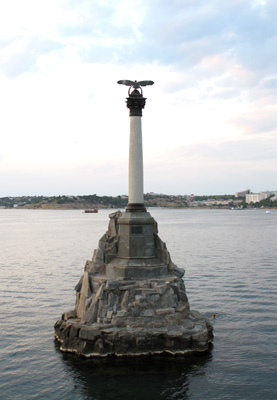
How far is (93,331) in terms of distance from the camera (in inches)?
595

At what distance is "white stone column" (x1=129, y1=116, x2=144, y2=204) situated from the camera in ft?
59.9

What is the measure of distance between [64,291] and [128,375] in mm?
12507

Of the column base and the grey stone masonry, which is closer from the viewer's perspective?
the grey stone masonry

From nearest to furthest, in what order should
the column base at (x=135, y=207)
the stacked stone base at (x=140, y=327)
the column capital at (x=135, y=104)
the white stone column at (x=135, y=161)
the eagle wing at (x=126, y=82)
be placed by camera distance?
the stacked stone base at (x=140, y=327) → the column capital at (x=135, y=104) → the white stone column at (x=135, y=161) → the column base at (x=135, y=207) → the eagle wing at (x=126, y=82)

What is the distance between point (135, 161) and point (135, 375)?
835 centimetres

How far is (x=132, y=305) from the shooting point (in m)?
15.8

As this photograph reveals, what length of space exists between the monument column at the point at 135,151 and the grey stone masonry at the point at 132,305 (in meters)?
0.63

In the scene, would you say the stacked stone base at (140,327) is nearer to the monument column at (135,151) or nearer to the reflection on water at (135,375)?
the reflection on water at (135,375)

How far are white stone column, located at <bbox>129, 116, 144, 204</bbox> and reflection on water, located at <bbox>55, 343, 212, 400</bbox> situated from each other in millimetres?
6532

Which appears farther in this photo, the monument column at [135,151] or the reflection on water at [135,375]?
the monument column at [135,151]

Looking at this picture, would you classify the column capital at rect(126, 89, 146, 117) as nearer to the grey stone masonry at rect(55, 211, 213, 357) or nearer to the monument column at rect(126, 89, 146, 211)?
the monument column at rect(126, 89, 146, 211)

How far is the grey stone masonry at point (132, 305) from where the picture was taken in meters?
15.0

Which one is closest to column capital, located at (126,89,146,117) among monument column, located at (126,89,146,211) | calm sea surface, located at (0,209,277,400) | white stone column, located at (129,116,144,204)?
monument column, located at (126,89,146,211)

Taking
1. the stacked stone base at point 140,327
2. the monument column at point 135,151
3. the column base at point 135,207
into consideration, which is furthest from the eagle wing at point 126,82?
the stacked stone base at point 140,327
